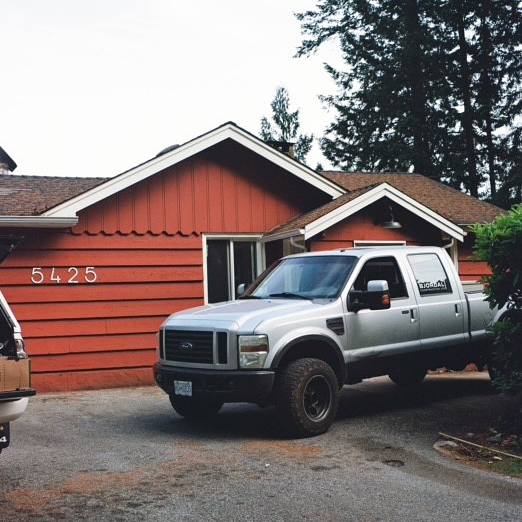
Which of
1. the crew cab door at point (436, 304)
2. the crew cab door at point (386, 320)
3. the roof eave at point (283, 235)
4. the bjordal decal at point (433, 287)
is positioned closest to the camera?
the crew cab door at point (386, 320)

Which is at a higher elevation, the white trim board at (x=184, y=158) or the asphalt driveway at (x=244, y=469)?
the white trim board at (x=184, y=158)

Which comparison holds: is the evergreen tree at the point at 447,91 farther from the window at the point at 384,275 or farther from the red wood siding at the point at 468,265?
Answer: the window at the point at 384,275

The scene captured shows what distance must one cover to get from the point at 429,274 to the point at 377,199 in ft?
11.5

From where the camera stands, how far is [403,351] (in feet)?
29.6

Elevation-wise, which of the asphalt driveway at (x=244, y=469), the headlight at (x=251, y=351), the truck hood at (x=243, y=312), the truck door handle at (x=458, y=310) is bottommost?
the asphalt driveway at (x=244, y=469)

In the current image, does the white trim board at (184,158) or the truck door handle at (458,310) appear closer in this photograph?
the truck door handle at (458,310)

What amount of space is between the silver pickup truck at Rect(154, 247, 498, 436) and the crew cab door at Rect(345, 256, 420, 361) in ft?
0.04

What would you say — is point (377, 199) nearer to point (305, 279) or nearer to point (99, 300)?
point (305, 279)

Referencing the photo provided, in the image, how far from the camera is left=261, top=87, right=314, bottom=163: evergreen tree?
1954 inches

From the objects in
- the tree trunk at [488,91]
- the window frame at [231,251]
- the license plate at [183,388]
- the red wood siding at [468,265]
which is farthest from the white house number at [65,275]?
the tree trunk at [488,91]

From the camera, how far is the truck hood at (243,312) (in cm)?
784

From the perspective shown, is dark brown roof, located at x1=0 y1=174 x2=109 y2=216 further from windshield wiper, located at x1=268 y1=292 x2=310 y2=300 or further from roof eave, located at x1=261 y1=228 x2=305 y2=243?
windshield wiper, located at x1=268 y1=292 x2=310 y2=300

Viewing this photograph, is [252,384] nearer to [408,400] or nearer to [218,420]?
[218,420]

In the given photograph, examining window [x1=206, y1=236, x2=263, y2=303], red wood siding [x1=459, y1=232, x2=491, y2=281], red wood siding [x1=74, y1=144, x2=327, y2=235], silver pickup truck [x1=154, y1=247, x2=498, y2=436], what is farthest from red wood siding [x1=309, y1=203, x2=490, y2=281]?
silver pickup truck [x1=154, y1=247, x2=498, y2=436]
